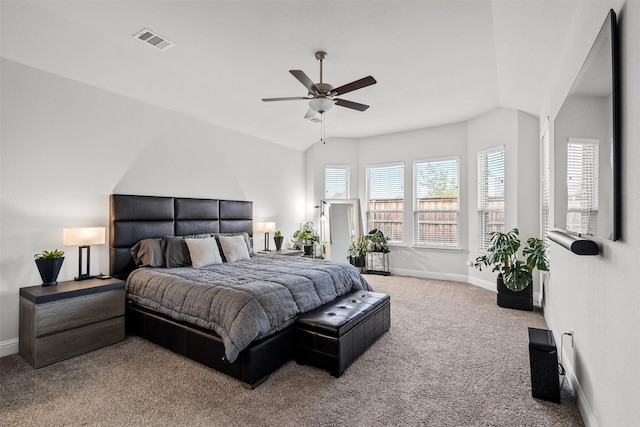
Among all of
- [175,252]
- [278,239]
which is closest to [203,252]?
A: [175,252]

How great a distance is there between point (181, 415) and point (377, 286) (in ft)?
13.6

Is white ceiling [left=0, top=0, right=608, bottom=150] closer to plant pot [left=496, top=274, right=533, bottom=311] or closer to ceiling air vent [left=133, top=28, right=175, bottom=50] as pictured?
ceiling air vent [left=133, top=28, right=175, bottom=50]

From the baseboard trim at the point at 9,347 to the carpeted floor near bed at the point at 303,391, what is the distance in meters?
0.18

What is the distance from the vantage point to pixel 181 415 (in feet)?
7.04

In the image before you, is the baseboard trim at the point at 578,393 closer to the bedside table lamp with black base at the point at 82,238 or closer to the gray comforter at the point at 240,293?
the gray comforter at the point at 240,293

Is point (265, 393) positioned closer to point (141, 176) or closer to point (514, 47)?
point (141, 176)

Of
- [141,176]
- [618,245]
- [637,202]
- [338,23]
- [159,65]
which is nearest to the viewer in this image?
[637,202]

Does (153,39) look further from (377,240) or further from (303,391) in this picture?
(377,240)

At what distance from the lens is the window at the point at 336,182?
7.27 meters

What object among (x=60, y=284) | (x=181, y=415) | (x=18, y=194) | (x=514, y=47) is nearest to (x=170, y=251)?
(x=60, y=284)

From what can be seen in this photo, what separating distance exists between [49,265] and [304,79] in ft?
10.2

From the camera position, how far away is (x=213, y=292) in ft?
9.25

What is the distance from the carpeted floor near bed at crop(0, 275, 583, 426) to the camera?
2107 millimetres

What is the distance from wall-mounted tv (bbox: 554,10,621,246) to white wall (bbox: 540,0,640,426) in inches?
1.3
